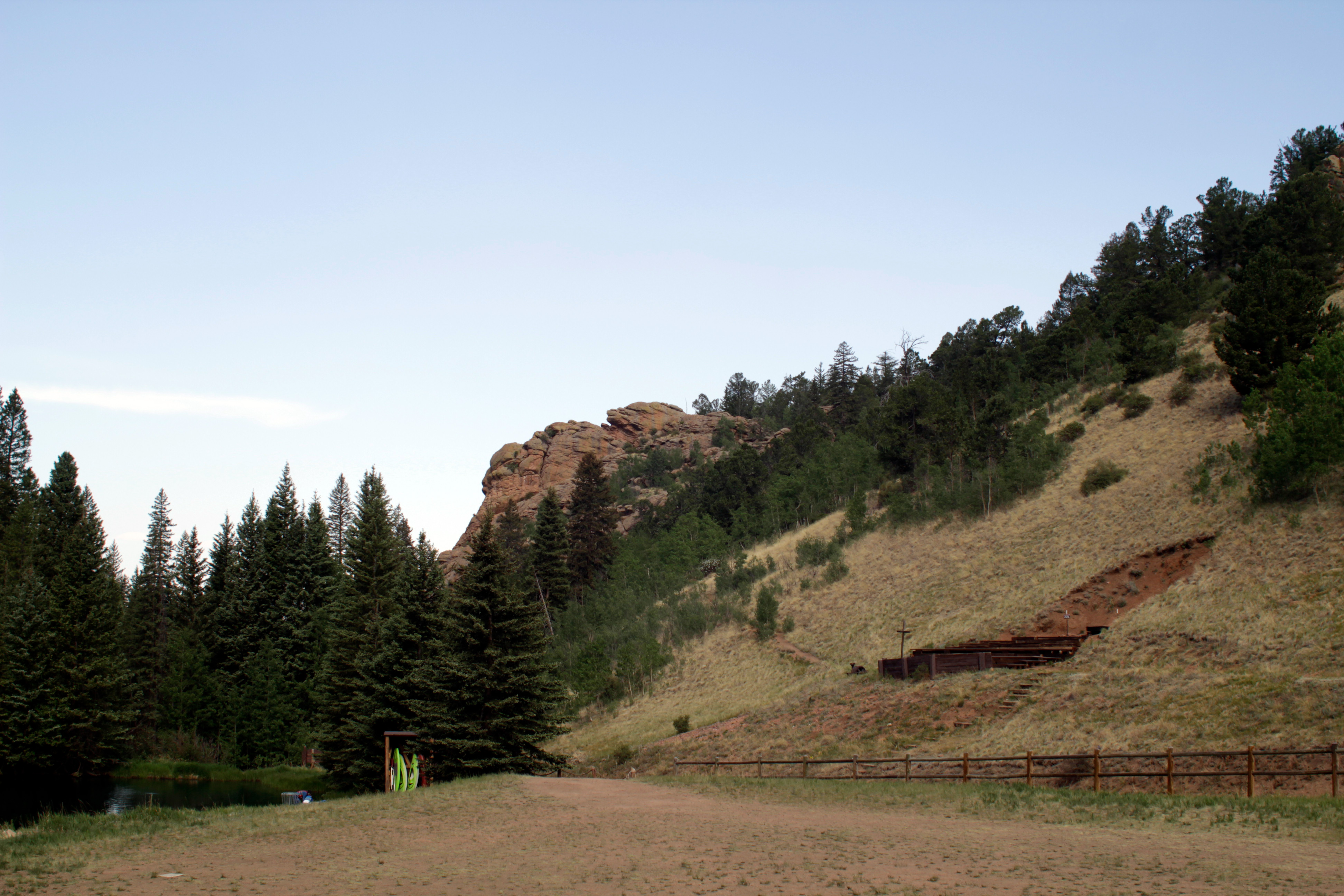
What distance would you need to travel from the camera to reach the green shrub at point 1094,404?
6297cm

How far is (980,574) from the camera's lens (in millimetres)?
48812

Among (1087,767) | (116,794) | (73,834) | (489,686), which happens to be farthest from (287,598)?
(1087,767)

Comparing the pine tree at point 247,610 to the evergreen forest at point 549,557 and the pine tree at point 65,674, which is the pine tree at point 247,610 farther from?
the pine tree at point 65,674

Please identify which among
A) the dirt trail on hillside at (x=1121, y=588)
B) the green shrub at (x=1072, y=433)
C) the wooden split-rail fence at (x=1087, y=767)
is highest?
the green shrub at (x=1072, y=433)

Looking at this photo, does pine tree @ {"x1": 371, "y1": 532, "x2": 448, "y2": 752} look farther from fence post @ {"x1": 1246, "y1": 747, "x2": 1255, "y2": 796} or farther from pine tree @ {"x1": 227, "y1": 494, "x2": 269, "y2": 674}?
pine tree @ {"x1": 227, "y1": 494, "x2": 269, "y2": 674}

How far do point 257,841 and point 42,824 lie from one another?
4.77m

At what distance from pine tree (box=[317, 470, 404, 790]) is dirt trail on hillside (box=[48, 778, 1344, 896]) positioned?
1675 centimetres

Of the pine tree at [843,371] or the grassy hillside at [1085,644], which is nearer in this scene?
the grassy hillside at [1085,644]

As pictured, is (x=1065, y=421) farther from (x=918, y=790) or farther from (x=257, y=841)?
(x=257, y=841)

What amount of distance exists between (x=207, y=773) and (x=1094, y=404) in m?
63.0

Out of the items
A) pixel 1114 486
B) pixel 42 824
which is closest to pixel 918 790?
pixel 42 824

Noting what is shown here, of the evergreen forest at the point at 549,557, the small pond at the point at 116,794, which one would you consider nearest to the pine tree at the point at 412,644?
the evergreen forest at the point at 549,557

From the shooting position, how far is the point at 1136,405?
58906 mm

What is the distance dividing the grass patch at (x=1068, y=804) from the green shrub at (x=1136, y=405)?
4432 centimetres
